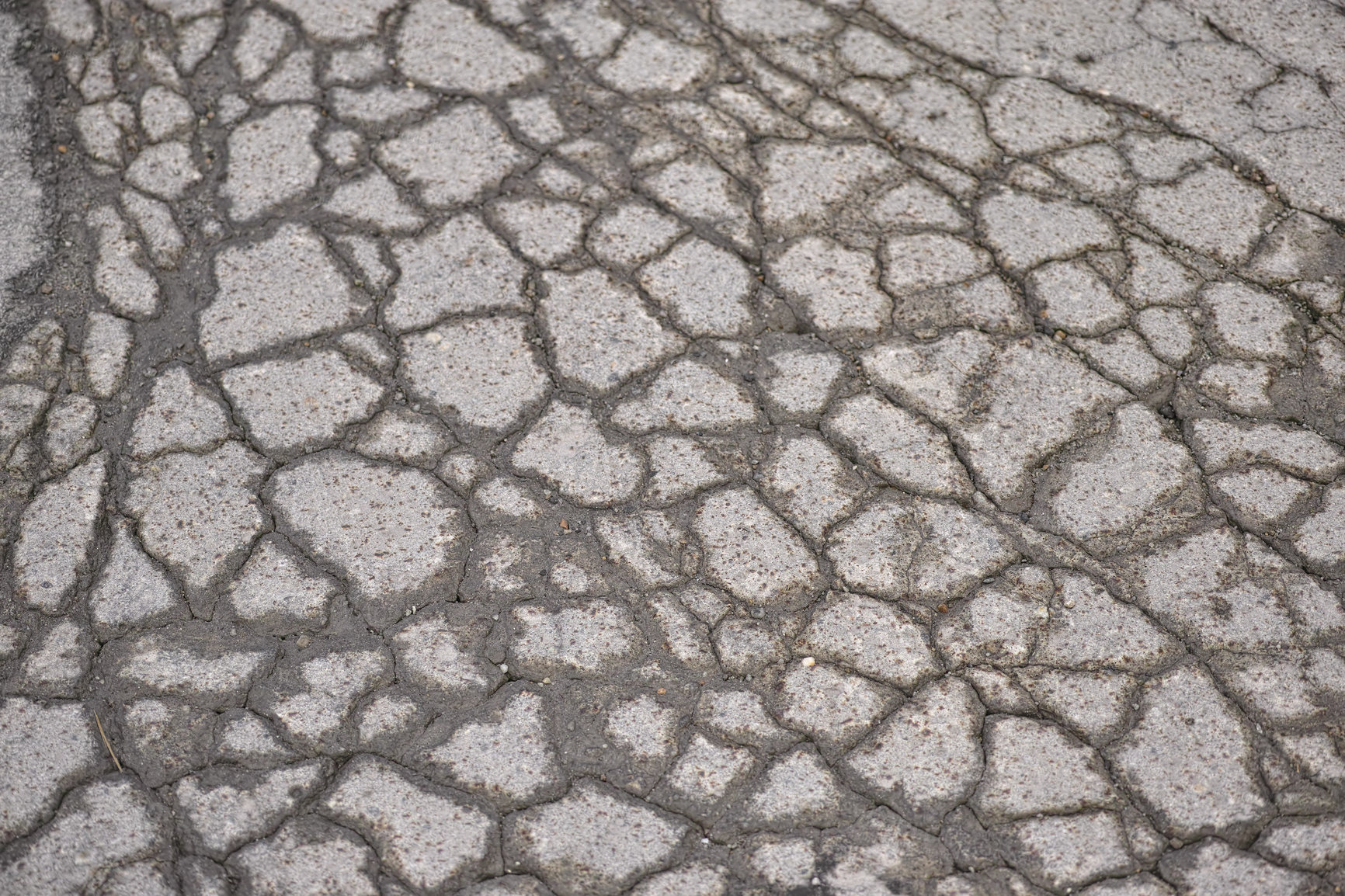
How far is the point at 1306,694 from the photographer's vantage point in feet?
7.08

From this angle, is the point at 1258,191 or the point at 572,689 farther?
the point at 1258,191

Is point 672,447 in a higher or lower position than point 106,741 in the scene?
higher

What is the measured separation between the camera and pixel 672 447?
8.25 feet

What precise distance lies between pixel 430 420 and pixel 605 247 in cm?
68

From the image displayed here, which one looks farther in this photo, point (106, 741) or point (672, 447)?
point (672, 447)

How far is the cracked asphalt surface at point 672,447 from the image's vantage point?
2045 millimetres

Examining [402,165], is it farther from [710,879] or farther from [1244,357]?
[1244,357]

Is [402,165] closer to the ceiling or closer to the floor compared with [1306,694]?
closer to the floor

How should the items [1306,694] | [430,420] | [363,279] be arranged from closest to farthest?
[1306,694] → [430,420] → [363,279]

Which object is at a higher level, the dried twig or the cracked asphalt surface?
the cracked asphalt surface

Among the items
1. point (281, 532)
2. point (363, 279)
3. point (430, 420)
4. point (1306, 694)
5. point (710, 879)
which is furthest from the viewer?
point (363, 279)

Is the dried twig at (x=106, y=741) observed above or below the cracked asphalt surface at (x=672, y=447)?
below

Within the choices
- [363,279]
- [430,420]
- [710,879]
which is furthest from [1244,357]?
[363,279]

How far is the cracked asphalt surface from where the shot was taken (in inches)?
80.5
